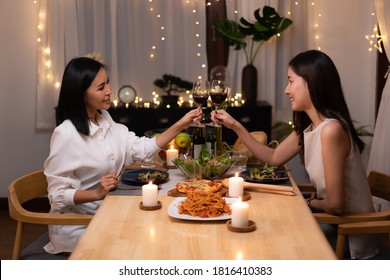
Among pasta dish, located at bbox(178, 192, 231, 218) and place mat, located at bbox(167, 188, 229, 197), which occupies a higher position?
pasta dish, located at bbox(178, 192, 231, 218)

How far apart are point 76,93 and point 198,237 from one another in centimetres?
118

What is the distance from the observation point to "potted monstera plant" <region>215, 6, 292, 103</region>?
16.1 feet

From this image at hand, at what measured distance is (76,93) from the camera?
9.58ft

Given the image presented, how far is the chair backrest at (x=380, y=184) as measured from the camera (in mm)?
2938

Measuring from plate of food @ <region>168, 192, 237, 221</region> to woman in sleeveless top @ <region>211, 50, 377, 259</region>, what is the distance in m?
0.53

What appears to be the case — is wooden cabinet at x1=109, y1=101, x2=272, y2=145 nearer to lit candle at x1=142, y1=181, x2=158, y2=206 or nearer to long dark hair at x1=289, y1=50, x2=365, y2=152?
long dark hair at x1=289, y1=50, x2=365, y2=152

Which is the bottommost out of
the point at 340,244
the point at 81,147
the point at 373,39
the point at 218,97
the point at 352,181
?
the point at 340,244

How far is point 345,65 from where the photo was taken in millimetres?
5230

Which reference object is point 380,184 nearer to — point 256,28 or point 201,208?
point 201,208

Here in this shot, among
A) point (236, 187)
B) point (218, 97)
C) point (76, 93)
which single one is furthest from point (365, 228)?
point (76, 93)

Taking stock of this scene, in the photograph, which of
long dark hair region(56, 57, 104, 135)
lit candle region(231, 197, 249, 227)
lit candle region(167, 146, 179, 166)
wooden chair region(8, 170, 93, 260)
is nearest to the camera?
lit candle region(231, 197, 249, 227)

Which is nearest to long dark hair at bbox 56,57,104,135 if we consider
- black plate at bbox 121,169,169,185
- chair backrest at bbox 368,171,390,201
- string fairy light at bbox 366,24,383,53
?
black plate at bbox 121,169,169,185

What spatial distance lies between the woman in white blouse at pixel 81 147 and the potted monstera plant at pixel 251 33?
2.02 m

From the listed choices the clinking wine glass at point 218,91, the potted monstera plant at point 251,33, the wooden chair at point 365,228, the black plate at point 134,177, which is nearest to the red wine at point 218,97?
the clinking wine glass at point 218,91
